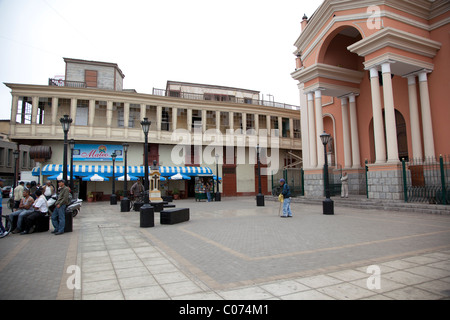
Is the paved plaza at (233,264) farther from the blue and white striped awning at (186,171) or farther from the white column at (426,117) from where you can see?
the blue and white striped awning at (186,171)

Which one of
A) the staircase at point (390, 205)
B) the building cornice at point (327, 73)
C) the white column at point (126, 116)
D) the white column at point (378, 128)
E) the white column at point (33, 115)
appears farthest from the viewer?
the white column at point (126, 116)

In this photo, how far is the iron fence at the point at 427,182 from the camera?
1266 cm

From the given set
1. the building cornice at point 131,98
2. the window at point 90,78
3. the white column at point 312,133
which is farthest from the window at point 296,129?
the window at point 90,78

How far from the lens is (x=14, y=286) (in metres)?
4.16

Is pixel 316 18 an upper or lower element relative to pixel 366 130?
upper

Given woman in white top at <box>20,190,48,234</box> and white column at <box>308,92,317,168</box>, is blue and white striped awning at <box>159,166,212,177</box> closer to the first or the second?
white column at <box>308,92,317,168</box>

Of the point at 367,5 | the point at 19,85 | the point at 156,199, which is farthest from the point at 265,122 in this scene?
the point at 19,85

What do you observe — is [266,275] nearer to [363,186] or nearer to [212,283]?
[212,283]

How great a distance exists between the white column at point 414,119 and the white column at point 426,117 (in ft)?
1.28

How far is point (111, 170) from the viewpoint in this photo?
26.6 m

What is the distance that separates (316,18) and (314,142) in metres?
9.05

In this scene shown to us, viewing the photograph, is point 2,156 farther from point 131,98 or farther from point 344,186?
point 344,186

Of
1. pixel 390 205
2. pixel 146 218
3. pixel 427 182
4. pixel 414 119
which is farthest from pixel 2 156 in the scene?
pixel 427 182

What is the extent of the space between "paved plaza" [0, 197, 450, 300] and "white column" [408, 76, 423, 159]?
9.86 metres
